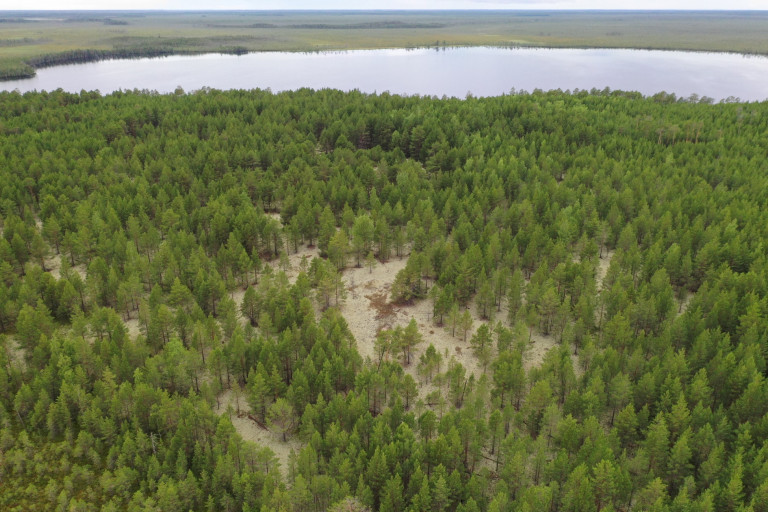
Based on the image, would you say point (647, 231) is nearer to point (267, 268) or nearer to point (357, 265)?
point (357, 265)

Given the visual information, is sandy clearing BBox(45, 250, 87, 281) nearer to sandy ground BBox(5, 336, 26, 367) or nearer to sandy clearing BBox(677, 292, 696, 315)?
sandy ground BBox(5, 336, 26, 367)

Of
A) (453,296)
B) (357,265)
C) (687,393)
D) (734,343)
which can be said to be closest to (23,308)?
(357,265)

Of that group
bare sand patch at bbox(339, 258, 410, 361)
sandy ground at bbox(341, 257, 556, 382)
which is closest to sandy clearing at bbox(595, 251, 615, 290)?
sandy ground at bbox(341, 257, 556, 382)

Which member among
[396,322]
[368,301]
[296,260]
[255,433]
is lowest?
[255,433]

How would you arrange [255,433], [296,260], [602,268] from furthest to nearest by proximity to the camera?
1. [296,260]
2. [602,268]
3. [255,433]

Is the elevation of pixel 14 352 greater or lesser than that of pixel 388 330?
greater

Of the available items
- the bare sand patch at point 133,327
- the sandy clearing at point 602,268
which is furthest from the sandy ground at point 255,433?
the sandy clearing at point 602,268

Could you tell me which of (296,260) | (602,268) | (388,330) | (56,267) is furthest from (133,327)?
(602,268)

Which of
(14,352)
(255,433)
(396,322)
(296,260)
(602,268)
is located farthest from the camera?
(296,260)

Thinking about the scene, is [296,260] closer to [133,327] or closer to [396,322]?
[396,322]
